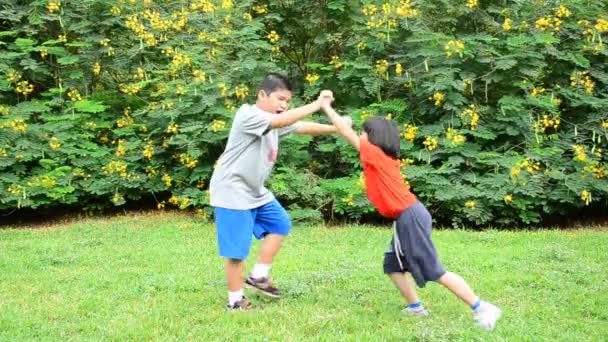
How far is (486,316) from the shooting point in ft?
13.8

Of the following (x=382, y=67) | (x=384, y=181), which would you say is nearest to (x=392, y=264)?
(x=384, y=181)

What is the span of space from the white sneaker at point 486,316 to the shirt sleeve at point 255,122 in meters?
1.81

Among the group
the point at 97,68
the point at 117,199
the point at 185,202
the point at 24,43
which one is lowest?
the point at 117,199

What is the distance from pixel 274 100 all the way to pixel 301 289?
149 cm

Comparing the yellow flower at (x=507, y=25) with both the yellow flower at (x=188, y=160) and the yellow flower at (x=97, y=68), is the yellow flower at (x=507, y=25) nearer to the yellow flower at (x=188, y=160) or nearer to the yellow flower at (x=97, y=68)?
the yellow flower at (x=188, y=160)

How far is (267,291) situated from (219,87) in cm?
472

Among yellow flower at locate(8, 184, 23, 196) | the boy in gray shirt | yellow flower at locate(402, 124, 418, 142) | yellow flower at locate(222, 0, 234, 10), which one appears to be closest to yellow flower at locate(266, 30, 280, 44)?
yellow flower at locate(222, 0, 234, 10)

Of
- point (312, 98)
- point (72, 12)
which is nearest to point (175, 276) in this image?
point (312, 98)

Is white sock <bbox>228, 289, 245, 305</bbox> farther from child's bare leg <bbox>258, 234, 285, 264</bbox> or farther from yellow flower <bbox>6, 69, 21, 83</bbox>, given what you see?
yellow flower <bbox>6, 69, 21, 83</bbox>

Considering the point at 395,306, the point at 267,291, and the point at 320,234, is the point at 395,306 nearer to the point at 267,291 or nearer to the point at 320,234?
the point at 267,291

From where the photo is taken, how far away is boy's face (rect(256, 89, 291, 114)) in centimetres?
465

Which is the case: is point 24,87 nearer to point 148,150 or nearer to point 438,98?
point 148,150

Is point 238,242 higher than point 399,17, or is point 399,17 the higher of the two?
point 399,17

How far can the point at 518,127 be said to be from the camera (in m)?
9.09
